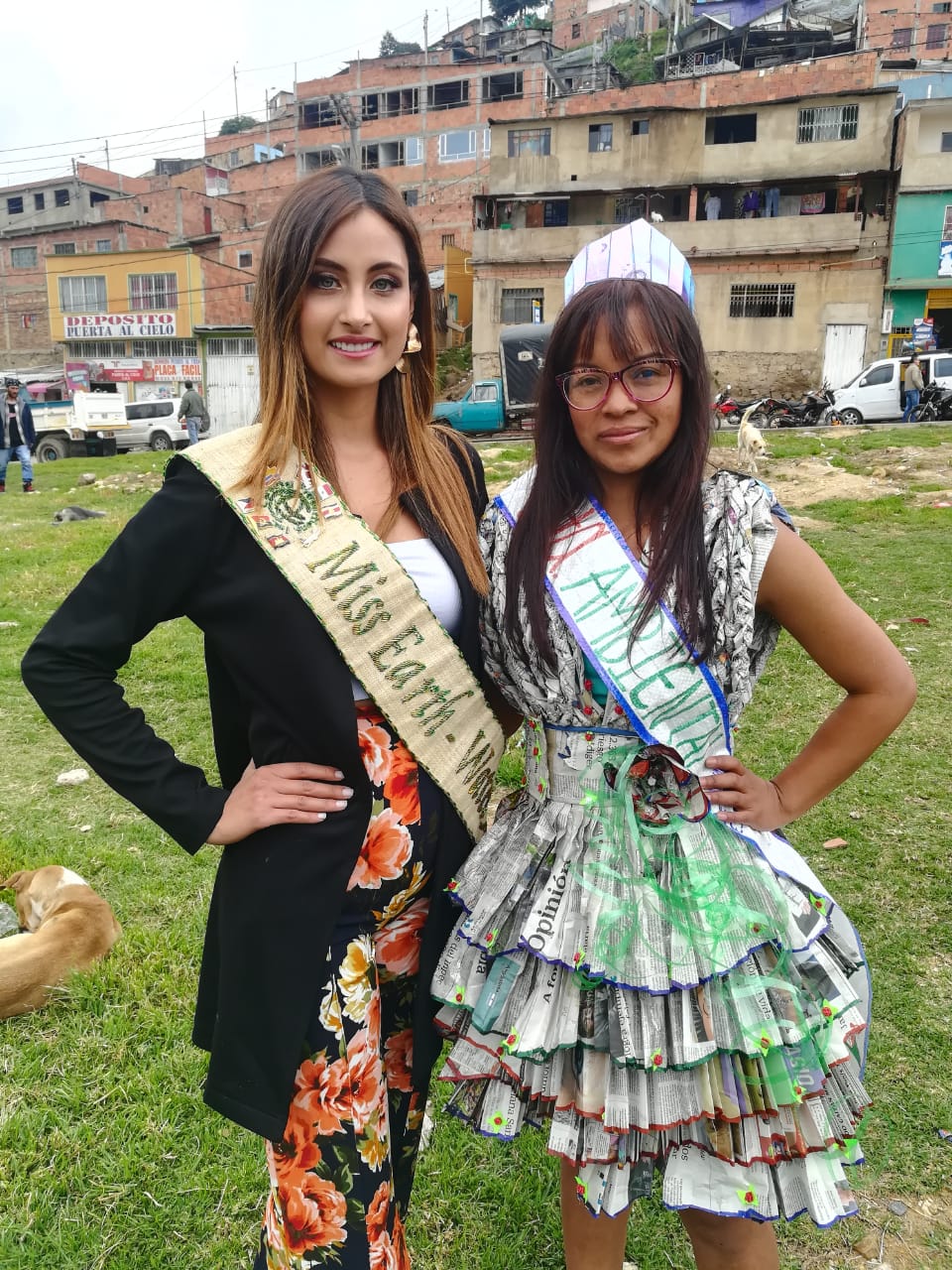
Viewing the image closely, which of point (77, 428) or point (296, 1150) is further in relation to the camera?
point (77, 428)

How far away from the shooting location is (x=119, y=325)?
36.2 meters

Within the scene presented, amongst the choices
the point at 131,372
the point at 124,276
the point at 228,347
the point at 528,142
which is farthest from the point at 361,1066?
the point at 124,276

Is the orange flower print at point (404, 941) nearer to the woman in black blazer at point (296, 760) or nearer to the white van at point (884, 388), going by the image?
the woman in black blazer at point (296, 760)

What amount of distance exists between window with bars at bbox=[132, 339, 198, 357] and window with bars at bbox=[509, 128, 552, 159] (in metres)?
13.9

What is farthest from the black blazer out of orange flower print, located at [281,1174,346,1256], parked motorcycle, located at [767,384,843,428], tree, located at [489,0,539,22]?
tree, located at [489,0,539,22]

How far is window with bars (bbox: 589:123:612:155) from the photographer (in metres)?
27.8

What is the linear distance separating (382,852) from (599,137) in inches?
1206

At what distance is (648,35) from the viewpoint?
47.8 meters

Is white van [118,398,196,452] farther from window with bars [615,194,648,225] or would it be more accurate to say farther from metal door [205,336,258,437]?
window with bars [615,194,648,225]

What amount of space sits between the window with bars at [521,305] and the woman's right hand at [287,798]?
28.2 m

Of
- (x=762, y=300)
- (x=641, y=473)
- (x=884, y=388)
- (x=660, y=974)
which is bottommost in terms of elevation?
(x=660, y=974)

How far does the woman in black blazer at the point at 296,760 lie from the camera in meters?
1.48

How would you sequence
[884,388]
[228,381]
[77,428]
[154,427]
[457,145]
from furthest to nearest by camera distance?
[457,145]
[228,381]
[154,427]
[77,428]
[884,388]

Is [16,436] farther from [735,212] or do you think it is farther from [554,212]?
[735,212]
